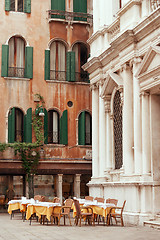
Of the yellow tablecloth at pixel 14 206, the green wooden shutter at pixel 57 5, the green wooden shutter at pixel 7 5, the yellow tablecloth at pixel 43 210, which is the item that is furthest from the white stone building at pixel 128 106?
the green wooden shutter at pixel 7 5

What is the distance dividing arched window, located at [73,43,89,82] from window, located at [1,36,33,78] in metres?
2.43

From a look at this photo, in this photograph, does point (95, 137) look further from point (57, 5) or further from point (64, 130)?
point (57, 5)

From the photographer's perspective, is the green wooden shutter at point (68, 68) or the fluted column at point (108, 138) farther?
the green wooden shutter at point (68, 68)

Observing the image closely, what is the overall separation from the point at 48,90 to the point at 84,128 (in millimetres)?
2627

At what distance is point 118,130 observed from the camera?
1900 cm

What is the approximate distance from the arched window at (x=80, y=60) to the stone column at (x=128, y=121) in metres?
7.98

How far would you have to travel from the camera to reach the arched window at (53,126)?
24.5 metres

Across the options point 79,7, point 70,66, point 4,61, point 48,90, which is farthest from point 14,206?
point 79,7

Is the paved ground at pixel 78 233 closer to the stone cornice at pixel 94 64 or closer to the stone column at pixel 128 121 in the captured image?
the stone column at pixel 128 121

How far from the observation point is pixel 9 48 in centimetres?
2462

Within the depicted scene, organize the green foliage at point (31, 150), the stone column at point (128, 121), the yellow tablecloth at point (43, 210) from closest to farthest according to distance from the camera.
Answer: the yellow tablecloth at point (43, 210) → the stone column at point (128, 121) → the green foliage at point (31, 150)

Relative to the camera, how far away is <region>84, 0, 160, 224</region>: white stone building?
51.3ft

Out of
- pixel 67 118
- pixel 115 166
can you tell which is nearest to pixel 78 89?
pixel 67 118

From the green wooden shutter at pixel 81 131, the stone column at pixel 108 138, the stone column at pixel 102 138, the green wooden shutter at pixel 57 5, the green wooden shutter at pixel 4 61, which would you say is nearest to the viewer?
the stone column at pixel 108 138
